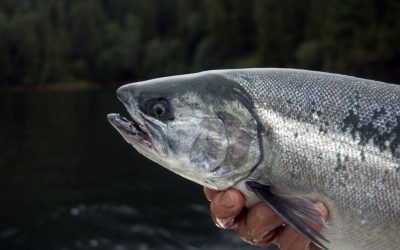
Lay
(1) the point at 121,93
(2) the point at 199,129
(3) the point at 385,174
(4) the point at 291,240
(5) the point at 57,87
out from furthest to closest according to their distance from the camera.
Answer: (5) the point at 57,87 → (4) the point at 291,240 → (1) the point at 121,93 → (2) the point at 199,129 → (3) the point at 385,174

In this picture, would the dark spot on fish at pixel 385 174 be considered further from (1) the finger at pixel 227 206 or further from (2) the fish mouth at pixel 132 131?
(2) the fish mouth at pixel 132 131

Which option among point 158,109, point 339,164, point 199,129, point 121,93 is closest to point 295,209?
point 339,164

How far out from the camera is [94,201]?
65.9 ft

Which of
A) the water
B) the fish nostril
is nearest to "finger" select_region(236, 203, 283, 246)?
the fish nostril

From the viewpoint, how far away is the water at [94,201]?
1573 centimetres

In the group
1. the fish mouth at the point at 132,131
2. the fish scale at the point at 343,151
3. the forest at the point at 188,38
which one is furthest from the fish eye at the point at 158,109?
the forest at the point at 188,38

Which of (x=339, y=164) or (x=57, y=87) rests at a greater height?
(x=339, y=164)

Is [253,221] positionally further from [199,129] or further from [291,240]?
[199,129]

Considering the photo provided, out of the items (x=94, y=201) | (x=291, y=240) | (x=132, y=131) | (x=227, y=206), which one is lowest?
(x=94, y=201)

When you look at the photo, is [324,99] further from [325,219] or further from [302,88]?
[325,219]

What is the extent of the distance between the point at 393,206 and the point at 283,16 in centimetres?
9003

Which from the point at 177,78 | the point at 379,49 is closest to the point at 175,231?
the point at 177,78

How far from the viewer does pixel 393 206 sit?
347 cm

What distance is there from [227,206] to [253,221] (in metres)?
0.28
